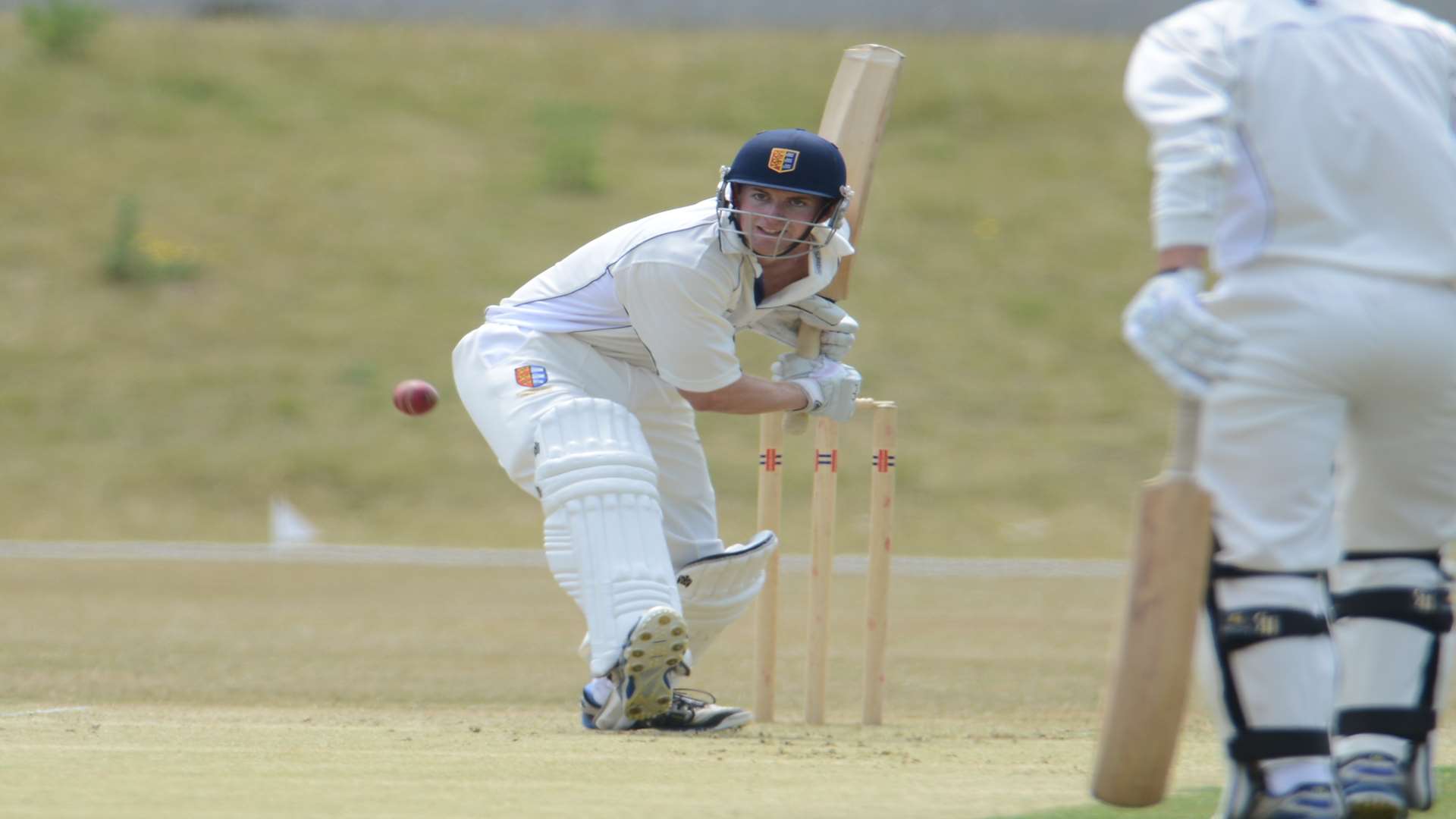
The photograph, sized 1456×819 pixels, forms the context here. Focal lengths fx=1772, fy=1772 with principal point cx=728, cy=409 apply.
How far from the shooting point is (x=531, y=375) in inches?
149

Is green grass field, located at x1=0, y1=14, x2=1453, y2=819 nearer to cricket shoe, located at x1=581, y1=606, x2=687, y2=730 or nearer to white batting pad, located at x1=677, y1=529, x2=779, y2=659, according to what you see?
cricket shoe, located at x1=581, y1=606, x2=687, y2=730

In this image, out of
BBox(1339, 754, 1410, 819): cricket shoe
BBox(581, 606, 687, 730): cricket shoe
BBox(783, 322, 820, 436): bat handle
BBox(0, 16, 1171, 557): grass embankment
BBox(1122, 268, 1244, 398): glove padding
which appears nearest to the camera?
BBox(1122, 268, 1244, 398): glove padding

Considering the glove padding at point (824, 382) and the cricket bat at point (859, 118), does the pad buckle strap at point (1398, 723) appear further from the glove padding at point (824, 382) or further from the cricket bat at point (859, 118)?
the cricket bat at point (859, 118)

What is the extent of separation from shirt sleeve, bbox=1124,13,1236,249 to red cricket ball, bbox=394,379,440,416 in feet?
7.69

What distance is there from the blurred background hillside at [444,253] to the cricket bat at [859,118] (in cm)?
807

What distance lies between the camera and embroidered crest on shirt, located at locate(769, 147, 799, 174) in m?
3.60

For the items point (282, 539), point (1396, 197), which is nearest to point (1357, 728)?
point (1396, 197)

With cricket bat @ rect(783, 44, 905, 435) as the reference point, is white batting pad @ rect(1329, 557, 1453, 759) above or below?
below

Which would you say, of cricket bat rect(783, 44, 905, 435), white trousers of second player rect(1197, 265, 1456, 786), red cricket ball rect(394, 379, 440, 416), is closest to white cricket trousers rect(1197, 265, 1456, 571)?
white trousers of second player rect(1197, 265, 1456, 786)

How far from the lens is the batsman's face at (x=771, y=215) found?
→ 143 inches

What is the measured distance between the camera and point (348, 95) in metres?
19.2

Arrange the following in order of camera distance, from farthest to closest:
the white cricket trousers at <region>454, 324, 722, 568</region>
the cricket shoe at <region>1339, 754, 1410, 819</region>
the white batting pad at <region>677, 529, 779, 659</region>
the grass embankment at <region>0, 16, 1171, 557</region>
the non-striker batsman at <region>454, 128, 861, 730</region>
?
the grass embankment at <region>0, 16, 1171, 557</region> < the white batting pad at <region>677, 529, 779, 659</region> < the white cricket trousers at <region>454, 324, 722, 568</region> < the non-striker batsman at <region>454, 128, 861, 730</region> < the cricket shoe at <region>1339, 754, 1410, 819</region>

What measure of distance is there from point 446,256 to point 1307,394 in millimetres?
14854

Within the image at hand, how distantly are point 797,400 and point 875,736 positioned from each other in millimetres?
742
